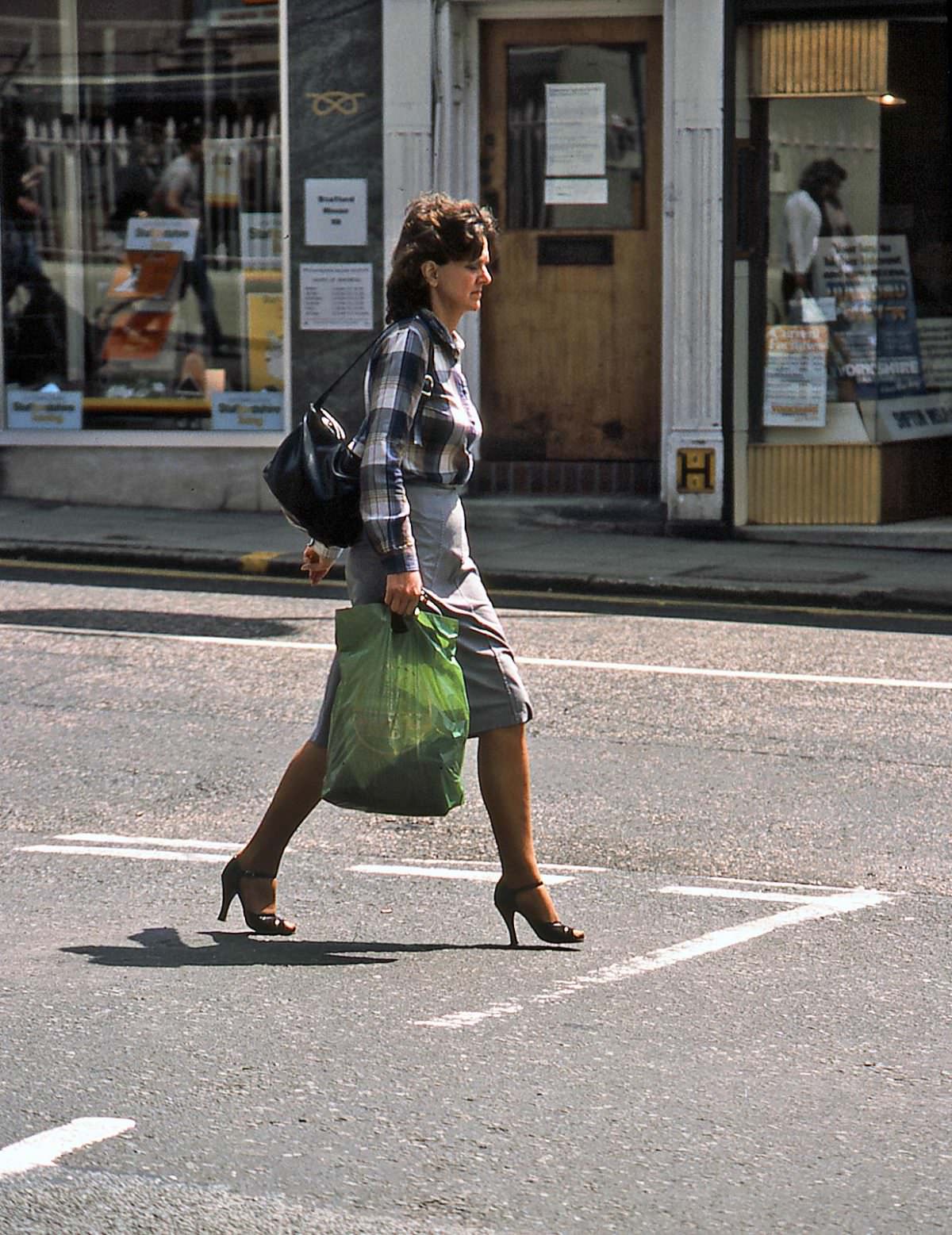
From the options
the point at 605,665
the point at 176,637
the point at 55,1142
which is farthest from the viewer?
the point at 176,637

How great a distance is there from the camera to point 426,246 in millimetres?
5555

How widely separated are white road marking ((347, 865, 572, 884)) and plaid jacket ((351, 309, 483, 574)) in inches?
51.9

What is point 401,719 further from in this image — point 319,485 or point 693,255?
point 693,255

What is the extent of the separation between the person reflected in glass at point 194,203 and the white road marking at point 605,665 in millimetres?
5290

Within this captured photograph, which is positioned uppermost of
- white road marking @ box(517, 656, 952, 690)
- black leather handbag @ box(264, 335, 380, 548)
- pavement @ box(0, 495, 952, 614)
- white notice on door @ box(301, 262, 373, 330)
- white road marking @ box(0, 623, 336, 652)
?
white notice on door @ box(301, 262, 373, 330)

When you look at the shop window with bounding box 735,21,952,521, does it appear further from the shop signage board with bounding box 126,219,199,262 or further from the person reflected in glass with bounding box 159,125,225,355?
the shop signage board with bounding box 126,219,199,262

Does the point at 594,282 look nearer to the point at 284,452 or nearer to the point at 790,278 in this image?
the point at 790,278

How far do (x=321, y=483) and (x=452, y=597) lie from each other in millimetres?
452

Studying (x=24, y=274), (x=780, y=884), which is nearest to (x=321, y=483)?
(x=780, y=884)

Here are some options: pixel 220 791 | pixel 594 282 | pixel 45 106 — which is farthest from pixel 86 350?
pixel 220 791

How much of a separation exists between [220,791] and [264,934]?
71.8 inches

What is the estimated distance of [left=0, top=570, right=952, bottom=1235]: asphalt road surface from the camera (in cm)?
392

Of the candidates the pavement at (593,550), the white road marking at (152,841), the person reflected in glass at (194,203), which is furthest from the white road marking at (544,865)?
the person reflected in glass at (194,203)

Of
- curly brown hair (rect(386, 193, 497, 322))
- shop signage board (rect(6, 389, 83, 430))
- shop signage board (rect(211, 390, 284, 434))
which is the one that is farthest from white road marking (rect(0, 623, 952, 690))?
shop signage board (rect(6, 389, 83, 430))
